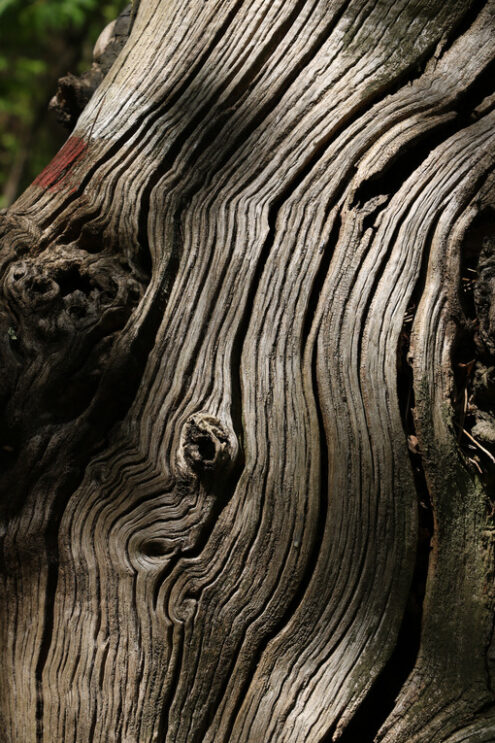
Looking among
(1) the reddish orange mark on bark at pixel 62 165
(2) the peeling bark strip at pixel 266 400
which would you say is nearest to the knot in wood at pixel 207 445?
(2) the peeling bark strip at pixel 266 400

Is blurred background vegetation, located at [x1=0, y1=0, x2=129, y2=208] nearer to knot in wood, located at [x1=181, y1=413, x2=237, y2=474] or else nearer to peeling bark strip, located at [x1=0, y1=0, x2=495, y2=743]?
peeling bark strip, located at [x1=0, y1=0, x2=495, y2=743]

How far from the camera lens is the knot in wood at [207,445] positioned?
5.06 feet

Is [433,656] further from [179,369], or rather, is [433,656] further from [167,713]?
[179,369]

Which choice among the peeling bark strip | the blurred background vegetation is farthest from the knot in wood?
the blurred background vegetation

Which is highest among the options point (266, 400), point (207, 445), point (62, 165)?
point (62, 165)

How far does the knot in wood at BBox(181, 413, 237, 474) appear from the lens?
154 centimetres

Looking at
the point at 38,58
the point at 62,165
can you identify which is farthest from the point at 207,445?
the point at 38,58

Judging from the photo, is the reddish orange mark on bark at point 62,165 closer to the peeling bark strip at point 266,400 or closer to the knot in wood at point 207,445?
the peeling bark strip at point 266,400

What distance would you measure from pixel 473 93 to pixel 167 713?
6.44 feet

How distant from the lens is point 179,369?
169cm

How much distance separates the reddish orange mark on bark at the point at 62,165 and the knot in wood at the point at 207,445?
3.06 feet

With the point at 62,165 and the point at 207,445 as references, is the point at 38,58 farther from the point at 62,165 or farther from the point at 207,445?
the point at 207,445

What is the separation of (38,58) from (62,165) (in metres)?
8.38

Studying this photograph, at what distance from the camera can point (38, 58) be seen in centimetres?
894
